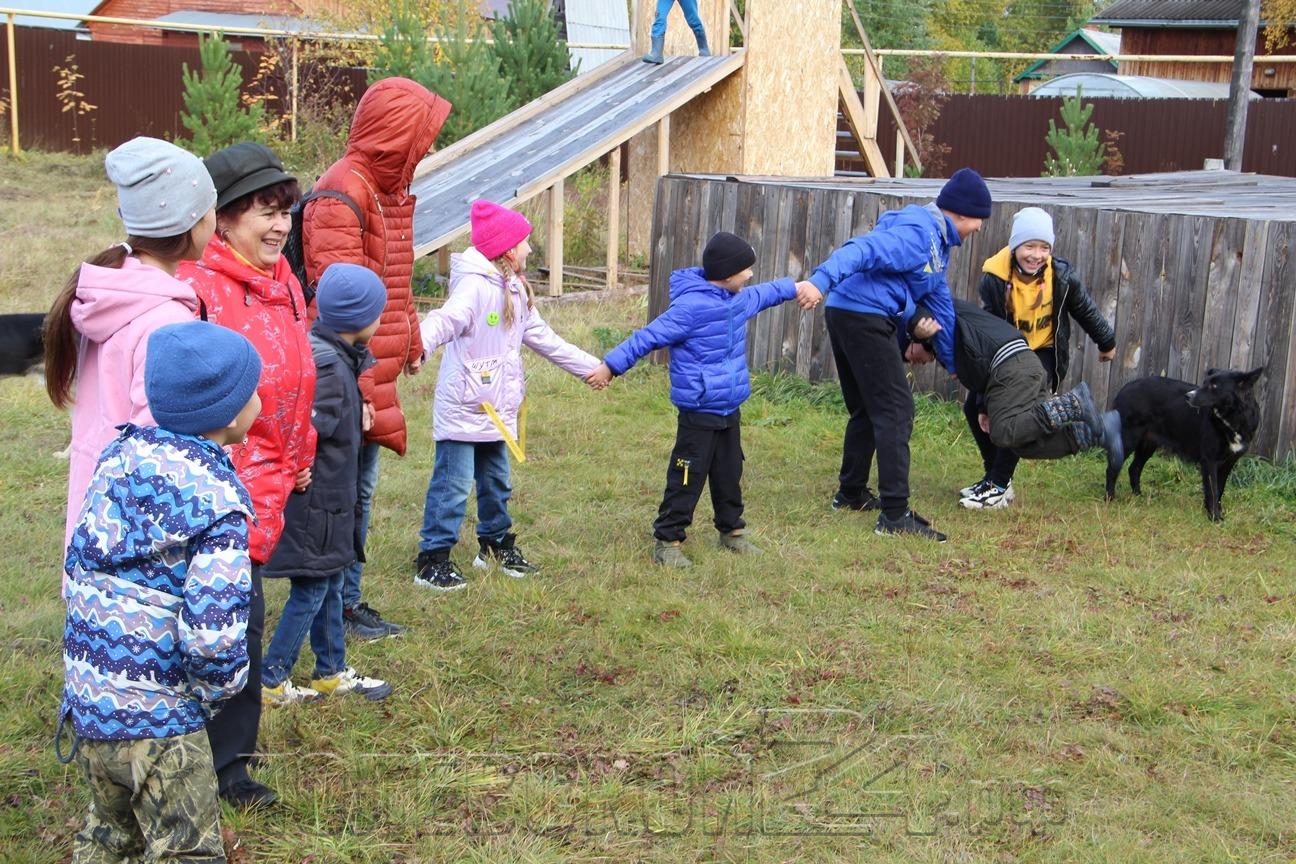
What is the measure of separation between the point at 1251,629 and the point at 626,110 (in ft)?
30.7

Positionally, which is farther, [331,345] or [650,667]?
[650,667]

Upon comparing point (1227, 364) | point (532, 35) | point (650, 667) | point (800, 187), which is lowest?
point (650, 667)

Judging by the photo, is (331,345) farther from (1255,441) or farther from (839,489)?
(1255,441)

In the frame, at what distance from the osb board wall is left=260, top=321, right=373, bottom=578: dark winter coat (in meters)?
10.4

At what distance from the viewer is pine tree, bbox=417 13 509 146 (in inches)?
617

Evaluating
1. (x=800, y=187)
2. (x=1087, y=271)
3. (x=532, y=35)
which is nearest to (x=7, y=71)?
(x=532, y=35)

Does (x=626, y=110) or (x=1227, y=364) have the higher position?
(x=626, y=110)

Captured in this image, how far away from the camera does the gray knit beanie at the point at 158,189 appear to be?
10.9ft

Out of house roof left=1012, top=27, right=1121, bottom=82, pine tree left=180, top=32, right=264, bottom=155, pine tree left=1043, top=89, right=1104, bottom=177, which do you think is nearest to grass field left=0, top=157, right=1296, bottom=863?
pine tree left=180, top=32, right=264, bottom=155

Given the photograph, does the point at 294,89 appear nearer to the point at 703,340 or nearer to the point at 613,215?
the point at 613,215

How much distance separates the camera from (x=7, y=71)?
23.7m

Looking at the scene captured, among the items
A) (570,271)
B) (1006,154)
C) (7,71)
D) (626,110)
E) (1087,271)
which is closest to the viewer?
(1087,271)

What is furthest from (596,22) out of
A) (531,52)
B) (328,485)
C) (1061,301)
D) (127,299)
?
(127,299)

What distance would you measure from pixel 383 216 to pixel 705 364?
1728 millimetres
